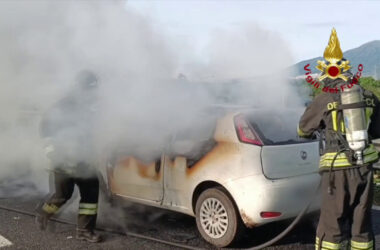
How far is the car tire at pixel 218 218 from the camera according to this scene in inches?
192

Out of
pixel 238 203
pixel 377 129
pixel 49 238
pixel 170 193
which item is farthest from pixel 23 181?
pixel 377 129

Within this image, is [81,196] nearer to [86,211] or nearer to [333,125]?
[86,211]

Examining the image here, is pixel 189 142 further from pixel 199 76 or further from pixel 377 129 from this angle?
pixel 377 129

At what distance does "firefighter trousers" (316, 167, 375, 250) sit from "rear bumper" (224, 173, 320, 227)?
0.72 m

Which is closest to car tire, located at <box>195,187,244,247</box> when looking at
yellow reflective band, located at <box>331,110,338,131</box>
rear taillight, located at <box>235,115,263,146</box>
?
rear taillight, located at <box>235,115,263,146</box>

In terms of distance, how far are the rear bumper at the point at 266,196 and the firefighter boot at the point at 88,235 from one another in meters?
1.57

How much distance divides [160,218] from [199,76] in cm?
192

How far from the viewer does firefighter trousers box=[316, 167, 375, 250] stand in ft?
12.8

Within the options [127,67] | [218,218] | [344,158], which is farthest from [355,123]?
[127,67]

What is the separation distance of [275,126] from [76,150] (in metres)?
2.24

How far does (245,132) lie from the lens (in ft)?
16.3

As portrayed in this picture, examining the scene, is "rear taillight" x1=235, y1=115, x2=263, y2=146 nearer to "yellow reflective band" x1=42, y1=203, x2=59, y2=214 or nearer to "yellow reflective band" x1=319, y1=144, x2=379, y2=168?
"yellow reflective band" x1=319, y1=144, x2=379, y2=168

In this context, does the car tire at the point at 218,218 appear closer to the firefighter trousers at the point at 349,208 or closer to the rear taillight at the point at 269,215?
the rear taillight at the point at 269,215

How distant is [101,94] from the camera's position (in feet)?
18.2
